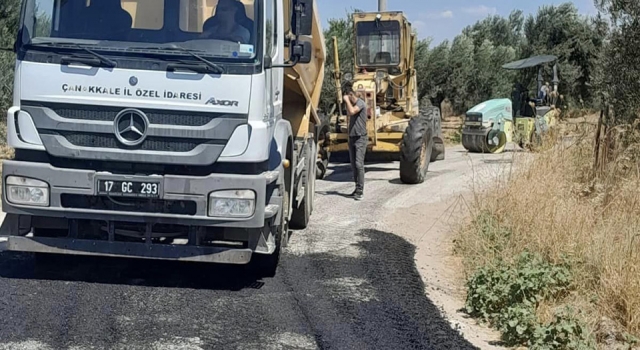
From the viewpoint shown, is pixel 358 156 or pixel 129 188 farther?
pixel 358 156

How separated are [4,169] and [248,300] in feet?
7.50

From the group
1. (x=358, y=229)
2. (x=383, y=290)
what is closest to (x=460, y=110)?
(x=358, y=229)

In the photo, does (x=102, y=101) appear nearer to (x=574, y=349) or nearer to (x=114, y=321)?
(x=114, y=321)

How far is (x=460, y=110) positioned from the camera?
30922 millimetres

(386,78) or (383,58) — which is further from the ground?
(383,58)

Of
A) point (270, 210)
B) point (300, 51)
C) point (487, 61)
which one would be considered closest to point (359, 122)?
point (300, 51)

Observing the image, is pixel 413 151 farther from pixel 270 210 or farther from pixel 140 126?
pixel 140 126

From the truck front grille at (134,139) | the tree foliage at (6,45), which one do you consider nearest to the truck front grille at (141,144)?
the truck front grille at (134,139)

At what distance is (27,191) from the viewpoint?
6.34 metres

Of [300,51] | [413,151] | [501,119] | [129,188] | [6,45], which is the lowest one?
[129,188]

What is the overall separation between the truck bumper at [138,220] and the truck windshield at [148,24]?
1.07 meters

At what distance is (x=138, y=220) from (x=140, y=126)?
2.56 feet

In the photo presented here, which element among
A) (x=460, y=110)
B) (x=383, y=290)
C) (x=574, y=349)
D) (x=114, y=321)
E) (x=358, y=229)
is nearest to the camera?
(x=574, y=349)

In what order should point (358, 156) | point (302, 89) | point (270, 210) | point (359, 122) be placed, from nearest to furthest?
point (270, 210) < point (302, 89) < point (359, 122) < point (358, 156)
